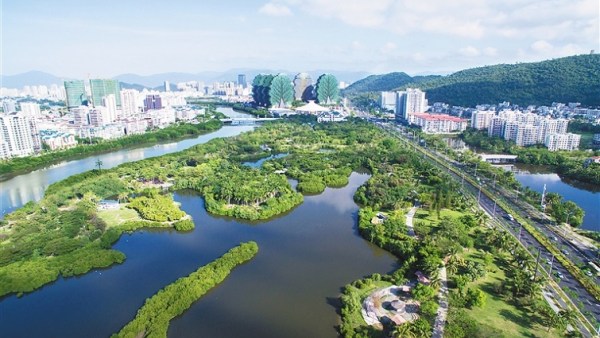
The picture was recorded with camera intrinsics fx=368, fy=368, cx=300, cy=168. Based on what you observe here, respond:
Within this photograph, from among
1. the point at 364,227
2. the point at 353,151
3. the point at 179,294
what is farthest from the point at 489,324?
the point at 353,151

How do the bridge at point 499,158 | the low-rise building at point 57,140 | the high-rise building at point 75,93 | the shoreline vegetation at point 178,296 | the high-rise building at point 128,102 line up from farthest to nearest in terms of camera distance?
the high-rise building at point 75,93
the high-rise building at point 128,102
the low-rise building at point 57,140
the bridge at point 499,158
the shoreline vegetation at point 178,296

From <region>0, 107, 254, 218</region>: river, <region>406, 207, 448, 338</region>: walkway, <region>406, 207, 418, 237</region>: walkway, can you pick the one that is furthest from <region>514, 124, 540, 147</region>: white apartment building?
<region>0, 107, 254, 218</region>: river

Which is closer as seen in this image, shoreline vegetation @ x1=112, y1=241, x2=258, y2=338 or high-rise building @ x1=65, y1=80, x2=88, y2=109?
shoreline vegetation @ x1=112, y1=241, x2=258, y2=338

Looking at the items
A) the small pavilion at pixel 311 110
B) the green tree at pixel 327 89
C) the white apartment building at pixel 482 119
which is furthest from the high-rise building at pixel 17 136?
the white apartment building at pixel 482 119

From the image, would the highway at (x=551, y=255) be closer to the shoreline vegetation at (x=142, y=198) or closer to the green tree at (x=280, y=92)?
the shoreline vegetation at (x=142, y=198)

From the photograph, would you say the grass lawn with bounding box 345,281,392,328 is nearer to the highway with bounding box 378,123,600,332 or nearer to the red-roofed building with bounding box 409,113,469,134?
the highway with bounding box 378,123,600,332

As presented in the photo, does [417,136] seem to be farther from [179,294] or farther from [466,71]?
[466,71]
